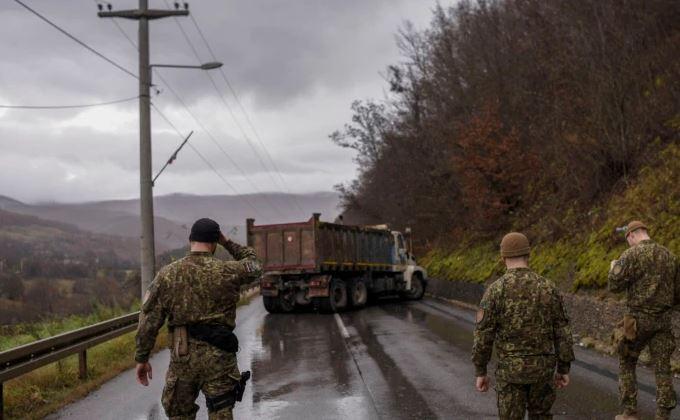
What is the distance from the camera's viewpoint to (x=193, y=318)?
4633 millimetres

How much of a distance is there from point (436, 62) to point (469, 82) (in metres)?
5.80

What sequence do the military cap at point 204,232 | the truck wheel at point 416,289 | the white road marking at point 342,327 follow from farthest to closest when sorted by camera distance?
the truck wheel at point 416,289 → the white road marking at point 342,327 → the military cap at point 204,232

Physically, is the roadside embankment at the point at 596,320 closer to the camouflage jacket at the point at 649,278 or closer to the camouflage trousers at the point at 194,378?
the camouflage jacket at the point at 649,278

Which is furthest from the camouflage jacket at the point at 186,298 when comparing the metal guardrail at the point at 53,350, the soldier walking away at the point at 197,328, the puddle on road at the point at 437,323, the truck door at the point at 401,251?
the truck door at the point at 401,251

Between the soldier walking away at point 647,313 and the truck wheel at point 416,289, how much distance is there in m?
20.8

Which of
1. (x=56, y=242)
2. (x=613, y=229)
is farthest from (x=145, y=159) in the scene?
(x=56, y=242)

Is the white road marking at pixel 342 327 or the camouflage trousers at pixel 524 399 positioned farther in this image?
the white road marking at pixel 342 327

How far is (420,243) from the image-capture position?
40438 millimetres

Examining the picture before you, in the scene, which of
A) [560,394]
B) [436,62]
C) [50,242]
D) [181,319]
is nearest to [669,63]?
[560,394]

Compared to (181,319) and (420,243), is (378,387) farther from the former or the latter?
(420,243)

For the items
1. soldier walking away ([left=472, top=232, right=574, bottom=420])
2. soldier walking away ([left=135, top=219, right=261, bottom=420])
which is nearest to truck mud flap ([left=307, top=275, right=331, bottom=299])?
soldier walking away ([left=135, top=219, right=261, bottom=420])

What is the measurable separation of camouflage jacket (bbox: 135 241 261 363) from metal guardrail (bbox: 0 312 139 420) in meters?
3.45

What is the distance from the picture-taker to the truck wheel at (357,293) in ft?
73.8

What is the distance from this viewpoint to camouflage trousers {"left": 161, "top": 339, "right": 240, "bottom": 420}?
4.57 meters
